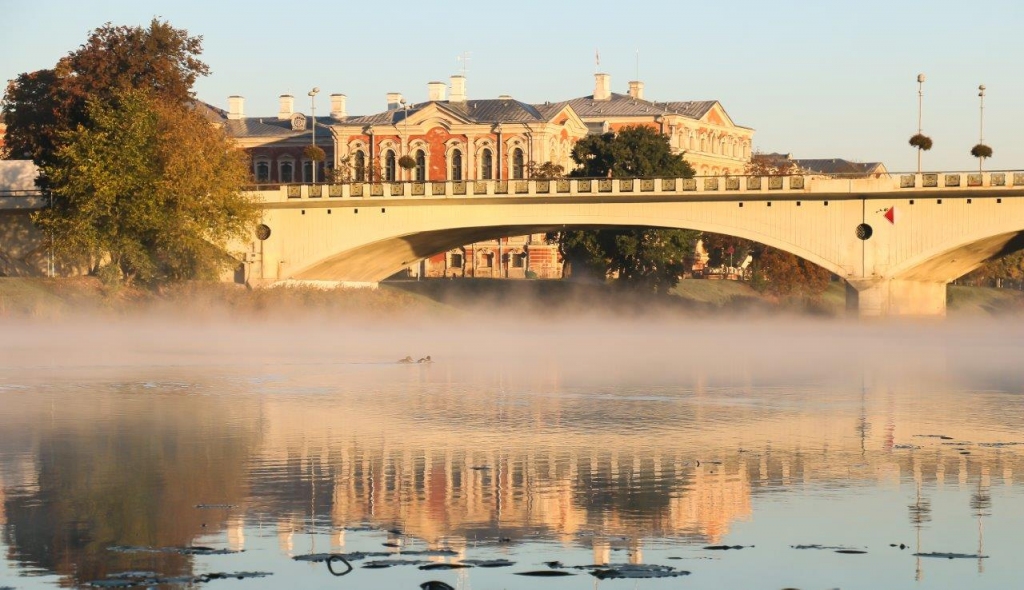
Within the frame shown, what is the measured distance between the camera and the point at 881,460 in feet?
97.1

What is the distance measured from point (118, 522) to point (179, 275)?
65545 mm

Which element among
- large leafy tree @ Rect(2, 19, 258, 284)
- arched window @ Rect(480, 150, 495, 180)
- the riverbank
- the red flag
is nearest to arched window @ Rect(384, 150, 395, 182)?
arched window @ Rect(480, 150, 495, 180)

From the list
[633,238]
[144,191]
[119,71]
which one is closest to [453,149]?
[633,238]

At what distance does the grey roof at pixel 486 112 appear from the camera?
13238 centimetres

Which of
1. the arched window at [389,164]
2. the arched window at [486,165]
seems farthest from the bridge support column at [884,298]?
the arched window at [389,164]

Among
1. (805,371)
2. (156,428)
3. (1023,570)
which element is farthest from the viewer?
(805,371)

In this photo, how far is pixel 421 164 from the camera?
133500 mm

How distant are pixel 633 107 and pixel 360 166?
3184cm

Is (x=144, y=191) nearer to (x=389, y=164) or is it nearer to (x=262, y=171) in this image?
(x=389, y=164)

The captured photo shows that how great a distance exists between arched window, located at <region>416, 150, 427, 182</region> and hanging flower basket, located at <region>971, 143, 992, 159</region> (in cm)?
5199

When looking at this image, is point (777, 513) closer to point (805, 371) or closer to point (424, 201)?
point (805, 371)

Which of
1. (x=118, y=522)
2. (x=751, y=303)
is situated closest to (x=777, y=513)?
(x=118, y=522)

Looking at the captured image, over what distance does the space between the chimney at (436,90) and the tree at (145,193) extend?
5525cm

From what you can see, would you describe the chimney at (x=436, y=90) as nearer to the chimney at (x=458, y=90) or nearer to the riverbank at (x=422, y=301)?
the chimney at (x=458, y=90)
